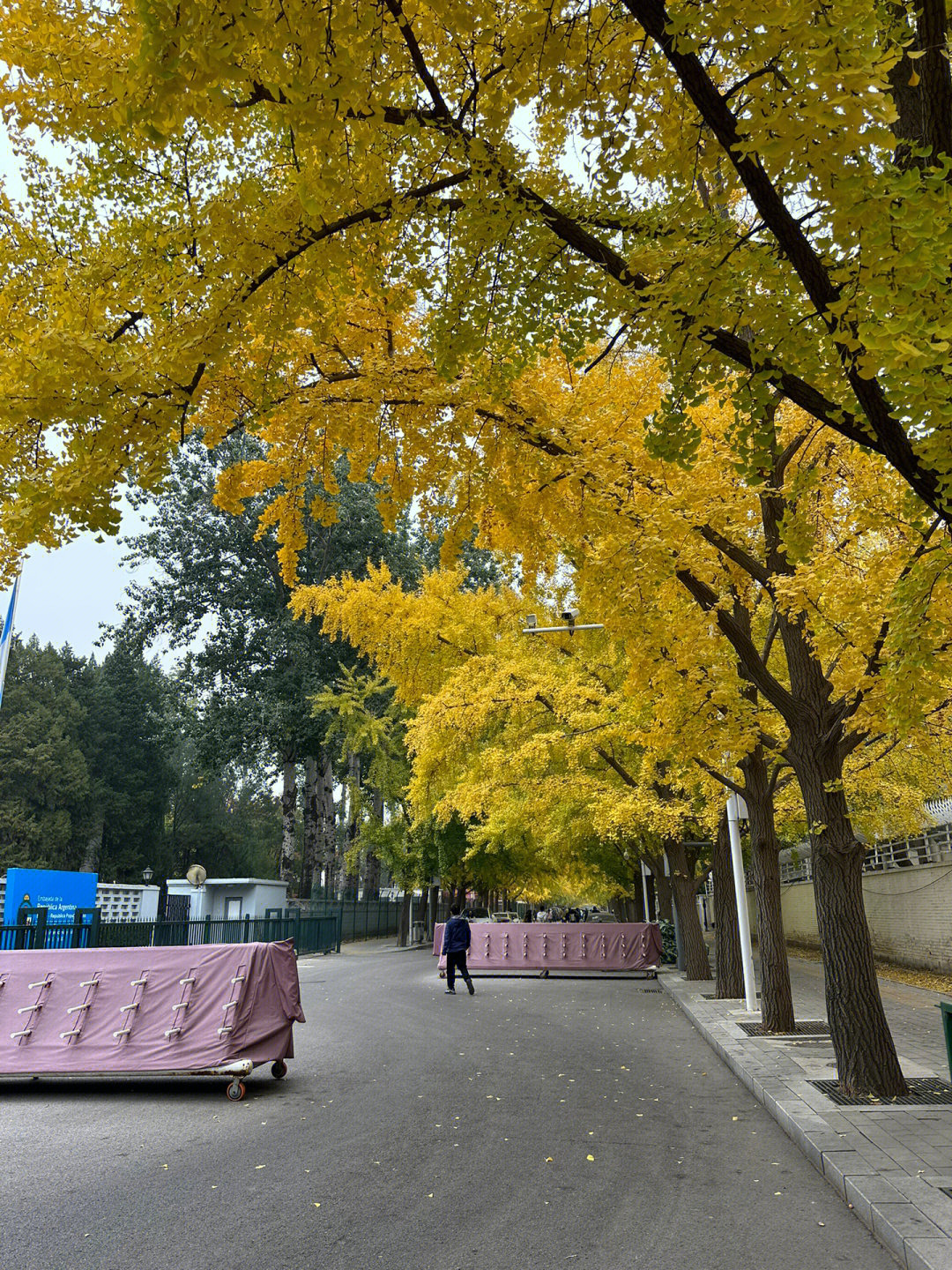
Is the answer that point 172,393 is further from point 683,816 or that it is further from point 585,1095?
point 683,816

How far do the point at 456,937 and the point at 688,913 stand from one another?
4.86 meters

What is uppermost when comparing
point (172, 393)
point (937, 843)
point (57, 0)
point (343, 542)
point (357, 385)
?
point (343, 542)

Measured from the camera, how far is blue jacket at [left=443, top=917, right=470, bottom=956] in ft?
59.9

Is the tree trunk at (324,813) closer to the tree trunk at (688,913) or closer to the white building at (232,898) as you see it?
the white building at (232,898)

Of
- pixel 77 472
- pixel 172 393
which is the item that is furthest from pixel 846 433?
pixel 77 472

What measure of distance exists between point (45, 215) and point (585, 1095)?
828 centimetres

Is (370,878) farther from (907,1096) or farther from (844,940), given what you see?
(907,1096)

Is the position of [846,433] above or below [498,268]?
below

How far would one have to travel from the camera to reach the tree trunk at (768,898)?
10.8 metres

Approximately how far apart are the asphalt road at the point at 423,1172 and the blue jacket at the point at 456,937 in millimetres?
7793

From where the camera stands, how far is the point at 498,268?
5.33m

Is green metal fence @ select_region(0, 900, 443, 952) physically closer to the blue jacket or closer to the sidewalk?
the blue jacket

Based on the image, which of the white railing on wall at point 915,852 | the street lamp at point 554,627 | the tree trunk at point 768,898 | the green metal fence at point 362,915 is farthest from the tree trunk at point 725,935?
the green metal fence at point 362,915

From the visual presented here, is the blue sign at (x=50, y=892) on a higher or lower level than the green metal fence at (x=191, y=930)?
higher
